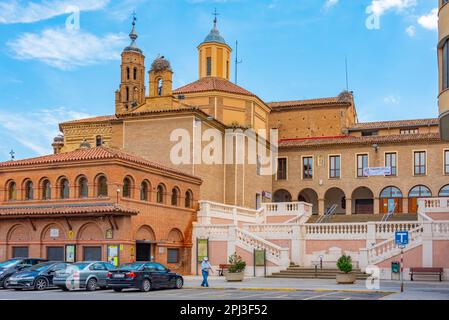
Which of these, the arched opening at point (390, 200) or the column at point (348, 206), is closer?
the arched opening at point (390, 200)

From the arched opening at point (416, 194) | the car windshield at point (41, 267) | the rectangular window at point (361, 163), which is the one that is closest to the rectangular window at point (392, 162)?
the rectangular window at point (361, 163)

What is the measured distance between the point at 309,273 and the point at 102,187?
1295cm

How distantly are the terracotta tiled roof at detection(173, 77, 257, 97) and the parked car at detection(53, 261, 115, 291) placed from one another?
31.3m

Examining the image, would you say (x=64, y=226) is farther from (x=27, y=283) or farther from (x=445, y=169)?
(x=445, y=169)

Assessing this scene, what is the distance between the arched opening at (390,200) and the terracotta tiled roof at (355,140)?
4.32 metres

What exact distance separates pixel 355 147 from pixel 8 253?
3272cm

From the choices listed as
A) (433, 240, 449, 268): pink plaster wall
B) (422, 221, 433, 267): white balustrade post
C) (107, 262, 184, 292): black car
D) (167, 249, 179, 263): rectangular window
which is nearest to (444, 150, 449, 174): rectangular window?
(422, 221, 433, 267): white balustrade post

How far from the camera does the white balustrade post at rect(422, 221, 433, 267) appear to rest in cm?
3694

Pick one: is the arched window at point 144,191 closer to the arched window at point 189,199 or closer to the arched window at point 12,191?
the arched window at point 189,199

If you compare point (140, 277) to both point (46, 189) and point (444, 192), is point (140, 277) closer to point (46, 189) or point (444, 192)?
point (46, 189)

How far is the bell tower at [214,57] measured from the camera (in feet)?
213

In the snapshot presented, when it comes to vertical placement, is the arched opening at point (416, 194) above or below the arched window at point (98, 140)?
below

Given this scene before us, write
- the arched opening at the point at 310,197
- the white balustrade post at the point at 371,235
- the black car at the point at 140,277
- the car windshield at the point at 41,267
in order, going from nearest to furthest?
the black car at the point at 140,277
the car windshield at the point at 41,267
the white balustrade post at the point at 371,235
the arched opening at the point at 310,197

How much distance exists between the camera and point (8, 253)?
135ft
